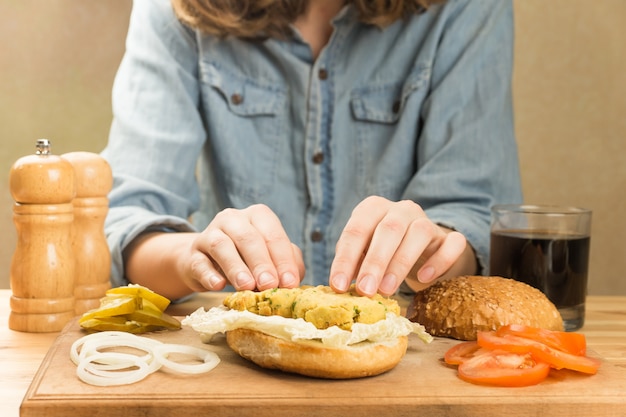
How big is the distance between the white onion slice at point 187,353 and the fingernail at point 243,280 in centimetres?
13

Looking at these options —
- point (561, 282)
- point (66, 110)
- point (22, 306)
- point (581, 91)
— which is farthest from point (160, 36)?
point (581, 91)

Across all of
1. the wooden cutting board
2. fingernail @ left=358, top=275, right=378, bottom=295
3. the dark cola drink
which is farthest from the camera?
the dark cola drink

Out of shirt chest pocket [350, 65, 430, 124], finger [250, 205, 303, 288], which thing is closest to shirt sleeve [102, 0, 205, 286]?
shirt chest pocket [350, 65, 430, 124]

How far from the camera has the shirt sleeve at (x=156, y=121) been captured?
1924 mm

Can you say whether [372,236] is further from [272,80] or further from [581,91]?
[581,91]

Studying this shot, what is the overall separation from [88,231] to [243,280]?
381mm

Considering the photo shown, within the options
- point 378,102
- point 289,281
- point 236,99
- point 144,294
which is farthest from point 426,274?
point 236,99

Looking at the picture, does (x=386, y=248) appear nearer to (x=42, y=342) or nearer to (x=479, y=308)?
(x=479, y=308)

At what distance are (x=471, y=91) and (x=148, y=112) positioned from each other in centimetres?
81

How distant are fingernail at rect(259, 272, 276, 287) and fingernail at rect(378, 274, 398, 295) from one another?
0.16 metres

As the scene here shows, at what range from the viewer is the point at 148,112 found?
2014 mm

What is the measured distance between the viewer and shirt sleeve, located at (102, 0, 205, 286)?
1924mm

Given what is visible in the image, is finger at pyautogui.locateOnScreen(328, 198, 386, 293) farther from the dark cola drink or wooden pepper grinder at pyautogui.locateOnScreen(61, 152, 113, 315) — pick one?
wooden pepper grinder at pyautogui.locateOnScreen(61, 152, 113, 315)

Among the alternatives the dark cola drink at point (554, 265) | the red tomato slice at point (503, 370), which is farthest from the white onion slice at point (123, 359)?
the dark cola drink at point (554, 265)
